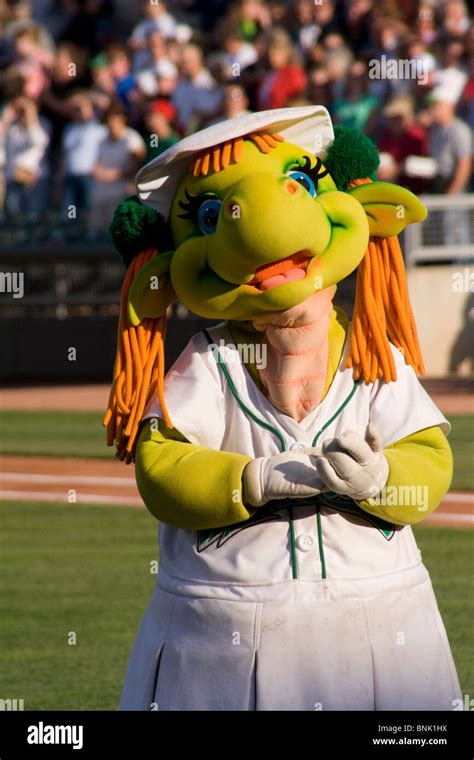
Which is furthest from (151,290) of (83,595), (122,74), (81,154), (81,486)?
(122,74)

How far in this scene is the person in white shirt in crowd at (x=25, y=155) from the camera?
1902 centimetres

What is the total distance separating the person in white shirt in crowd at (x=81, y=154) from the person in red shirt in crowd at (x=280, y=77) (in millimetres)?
2315

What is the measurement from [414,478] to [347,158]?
3.30 feet

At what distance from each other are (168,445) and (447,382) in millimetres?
12587

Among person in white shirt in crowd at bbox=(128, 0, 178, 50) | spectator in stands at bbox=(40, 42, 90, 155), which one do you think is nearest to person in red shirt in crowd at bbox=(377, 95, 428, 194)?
person in white shirt in crowd at bbox=(128, 0, 178, 50)

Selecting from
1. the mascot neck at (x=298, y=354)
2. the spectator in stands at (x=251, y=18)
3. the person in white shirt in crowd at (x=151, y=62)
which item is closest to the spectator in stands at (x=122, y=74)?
the person in white shirt in crowd at (x=151, y=62)

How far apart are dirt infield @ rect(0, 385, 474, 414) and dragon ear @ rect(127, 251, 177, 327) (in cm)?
1019

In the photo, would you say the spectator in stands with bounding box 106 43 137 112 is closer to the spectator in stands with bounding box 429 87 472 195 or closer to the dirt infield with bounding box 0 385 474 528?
the spectator in stands with bounding box 429 87 472 195

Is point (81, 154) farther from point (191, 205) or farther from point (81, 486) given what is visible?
point (191, 205)

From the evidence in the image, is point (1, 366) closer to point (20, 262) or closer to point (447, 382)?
point (20, 262)

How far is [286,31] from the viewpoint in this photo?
60.9 ft

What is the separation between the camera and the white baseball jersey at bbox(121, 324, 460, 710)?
14.5ft

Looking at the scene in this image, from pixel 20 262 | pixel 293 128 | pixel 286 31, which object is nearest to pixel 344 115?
pixel 286 31

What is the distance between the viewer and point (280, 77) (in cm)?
1647
